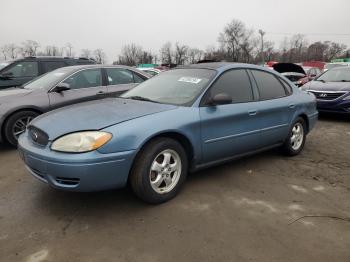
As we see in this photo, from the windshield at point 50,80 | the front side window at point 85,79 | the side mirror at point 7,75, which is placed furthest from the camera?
A: the side mirror at point 7,75

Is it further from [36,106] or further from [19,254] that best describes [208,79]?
[36,106]

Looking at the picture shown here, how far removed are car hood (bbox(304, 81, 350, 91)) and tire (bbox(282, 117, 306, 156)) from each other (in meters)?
3.61

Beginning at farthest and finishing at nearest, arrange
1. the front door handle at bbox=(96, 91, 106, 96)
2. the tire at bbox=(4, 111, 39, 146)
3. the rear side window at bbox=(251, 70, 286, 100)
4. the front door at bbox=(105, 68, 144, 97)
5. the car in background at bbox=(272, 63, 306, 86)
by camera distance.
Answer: the car in background at bbox=(272, 63, 306, 86) → the front door at bbox=(105, 68, 144, 97) → the front door handle at bbox=(96, 91, 106, 96) → the tire at bbox=(4, 111, 39, 146) → the rear side window at bbox=(251, 70, 286, 100)

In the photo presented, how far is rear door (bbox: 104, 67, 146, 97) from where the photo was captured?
257 inches

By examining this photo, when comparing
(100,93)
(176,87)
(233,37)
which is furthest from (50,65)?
(233,37)

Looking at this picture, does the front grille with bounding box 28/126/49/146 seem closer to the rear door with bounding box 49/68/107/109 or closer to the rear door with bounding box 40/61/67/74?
the rear door with bounding box 49/68/107/109

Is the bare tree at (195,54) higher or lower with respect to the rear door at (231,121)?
higher

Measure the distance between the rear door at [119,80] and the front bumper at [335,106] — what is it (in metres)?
4.61

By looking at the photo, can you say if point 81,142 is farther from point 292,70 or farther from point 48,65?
point 292,70

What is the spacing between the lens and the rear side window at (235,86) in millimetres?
3933

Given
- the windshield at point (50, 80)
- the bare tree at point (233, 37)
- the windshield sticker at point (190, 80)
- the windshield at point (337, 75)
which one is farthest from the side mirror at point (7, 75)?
the bare tree at point (233, 37)

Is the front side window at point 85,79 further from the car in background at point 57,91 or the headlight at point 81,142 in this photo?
the headlight at point 81,142

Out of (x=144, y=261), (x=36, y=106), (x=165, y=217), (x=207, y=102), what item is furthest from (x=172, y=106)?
(x=36, y=106)

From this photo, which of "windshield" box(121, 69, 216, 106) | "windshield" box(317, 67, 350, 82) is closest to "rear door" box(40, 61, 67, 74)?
"windshield" box(121, 69, 216, 106)
